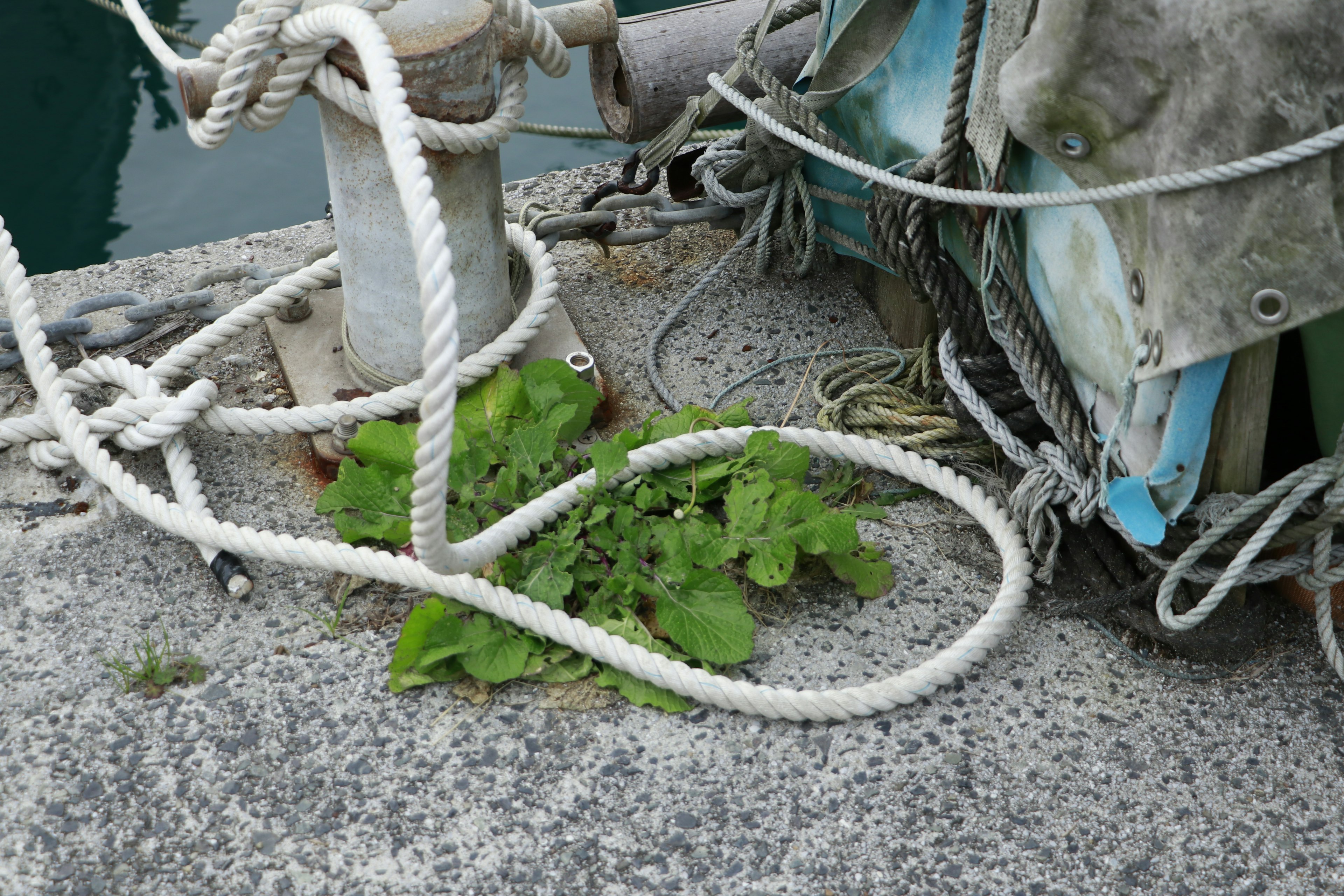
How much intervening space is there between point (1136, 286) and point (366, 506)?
1.21 m

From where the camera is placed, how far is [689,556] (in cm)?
168

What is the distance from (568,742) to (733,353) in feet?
3.31

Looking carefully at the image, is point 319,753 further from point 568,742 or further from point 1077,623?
Result: point 1077,623

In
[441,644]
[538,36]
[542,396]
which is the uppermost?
[538,36]

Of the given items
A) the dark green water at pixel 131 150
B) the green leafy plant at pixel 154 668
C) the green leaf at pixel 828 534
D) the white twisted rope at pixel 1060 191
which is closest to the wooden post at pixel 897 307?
the white twisted rope at pixel 1060 191

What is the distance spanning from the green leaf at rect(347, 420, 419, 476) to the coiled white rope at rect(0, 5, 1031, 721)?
0.40ft

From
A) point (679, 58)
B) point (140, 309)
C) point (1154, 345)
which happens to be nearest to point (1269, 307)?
point (1154, 345)

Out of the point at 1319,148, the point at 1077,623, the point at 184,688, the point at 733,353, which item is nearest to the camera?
the point at 1319,148

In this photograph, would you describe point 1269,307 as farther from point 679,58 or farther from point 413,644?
point 679,58

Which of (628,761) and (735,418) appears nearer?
(628,761)

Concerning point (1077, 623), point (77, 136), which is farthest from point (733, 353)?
point (77, 136)

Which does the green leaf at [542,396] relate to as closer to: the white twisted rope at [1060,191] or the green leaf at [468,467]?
the green leaf at [468,467]

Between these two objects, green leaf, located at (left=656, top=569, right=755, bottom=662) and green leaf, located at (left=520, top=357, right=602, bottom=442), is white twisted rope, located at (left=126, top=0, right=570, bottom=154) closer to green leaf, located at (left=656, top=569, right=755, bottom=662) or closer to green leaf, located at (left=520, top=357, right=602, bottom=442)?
green leaf, located at (left=520, top=357, right=602, bottom=442)

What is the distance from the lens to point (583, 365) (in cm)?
204
